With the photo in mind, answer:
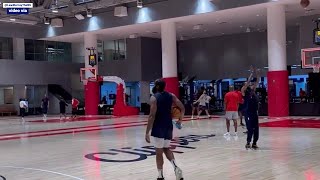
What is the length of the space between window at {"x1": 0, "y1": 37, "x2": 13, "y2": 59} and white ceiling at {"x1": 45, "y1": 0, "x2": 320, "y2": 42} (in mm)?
5232

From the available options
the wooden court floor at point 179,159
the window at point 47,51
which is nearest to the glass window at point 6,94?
the window at point 47,51

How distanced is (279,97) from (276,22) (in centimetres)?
432

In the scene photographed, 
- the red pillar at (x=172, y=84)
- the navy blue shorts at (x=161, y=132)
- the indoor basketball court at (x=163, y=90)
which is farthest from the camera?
the red pillar at (x=172, y=84)

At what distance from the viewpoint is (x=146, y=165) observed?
9180 millimetres

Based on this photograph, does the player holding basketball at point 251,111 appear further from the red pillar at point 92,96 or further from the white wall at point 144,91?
the white wall at point 144,91

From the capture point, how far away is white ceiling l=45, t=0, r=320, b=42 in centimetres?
2741

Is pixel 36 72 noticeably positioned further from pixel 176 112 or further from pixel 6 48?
pixel 176 112

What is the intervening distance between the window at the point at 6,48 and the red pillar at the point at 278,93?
83.0 feet

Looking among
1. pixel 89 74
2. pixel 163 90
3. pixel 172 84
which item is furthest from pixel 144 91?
pixel 163 90

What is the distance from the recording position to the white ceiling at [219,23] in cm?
2741

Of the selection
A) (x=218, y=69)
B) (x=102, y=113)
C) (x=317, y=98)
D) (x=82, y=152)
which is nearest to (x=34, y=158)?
(x=82, y=152)

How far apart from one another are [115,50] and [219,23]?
44.5 ft

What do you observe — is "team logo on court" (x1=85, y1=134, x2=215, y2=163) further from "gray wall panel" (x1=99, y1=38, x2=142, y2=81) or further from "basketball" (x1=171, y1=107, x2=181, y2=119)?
"gray wall panel" (x1=99, y1=38, x2=142, y2=81)

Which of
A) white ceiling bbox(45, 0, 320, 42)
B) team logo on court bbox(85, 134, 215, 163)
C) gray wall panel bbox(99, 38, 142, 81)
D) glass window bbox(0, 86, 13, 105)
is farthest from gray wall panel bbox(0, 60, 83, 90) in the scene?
team logo on court bbox(85, 134, 215, 163)
